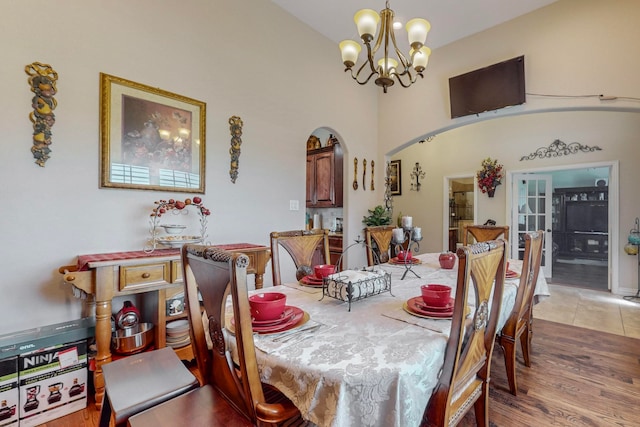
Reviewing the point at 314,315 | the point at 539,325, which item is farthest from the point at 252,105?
the point at 539,325

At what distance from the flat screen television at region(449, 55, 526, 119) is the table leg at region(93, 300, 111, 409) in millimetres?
4131

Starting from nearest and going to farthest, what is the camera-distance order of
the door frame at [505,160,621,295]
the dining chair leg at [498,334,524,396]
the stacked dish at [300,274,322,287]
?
the stacked dish at [300,274,322,287]
the dining chair leg at [498,334,524,396]
the door frame at [505,160,621,295]

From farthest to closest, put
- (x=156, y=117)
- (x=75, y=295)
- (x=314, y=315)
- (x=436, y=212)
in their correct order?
(x=436, y=212) → (x=156, y=117) → (x=75, y=295) → (x=314, y=315)

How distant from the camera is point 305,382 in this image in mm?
840

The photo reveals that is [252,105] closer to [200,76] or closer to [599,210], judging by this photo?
[200,76]

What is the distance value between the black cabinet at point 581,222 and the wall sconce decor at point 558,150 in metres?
4.27

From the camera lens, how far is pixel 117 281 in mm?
1854

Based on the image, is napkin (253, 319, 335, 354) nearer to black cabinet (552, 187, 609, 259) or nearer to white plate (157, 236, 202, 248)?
white plate (157, 236, 202, 248)

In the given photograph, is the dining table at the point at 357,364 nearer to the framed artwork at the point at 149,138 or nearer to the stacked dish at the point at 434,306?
the stacked dish at the point at 434,306

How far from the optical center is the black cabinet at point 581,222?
25.5ft

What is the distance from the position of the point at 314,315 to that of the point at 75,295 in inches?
64.8

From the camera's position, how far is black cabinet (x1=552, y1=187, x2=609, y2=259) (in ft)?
25.5

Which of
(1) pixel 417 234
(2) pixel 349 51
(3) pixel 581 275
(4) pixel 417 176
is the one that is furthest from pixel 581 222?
→ (2) pixel 349 51

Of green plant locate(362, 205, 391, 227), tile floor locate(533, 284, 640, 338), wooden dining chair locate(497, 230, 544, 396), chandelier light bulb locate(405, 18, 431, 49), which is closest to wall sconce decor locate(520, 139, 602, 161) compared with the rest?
tile floor locate(533, 284, 640, 338)
